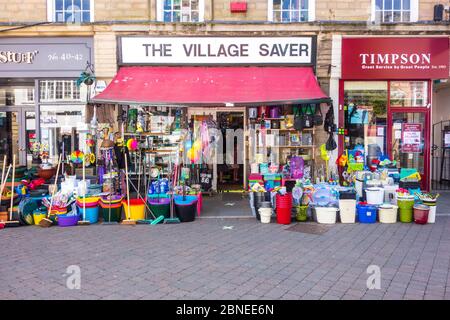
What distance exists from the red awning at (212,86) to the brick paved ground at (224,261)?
287 centimetres

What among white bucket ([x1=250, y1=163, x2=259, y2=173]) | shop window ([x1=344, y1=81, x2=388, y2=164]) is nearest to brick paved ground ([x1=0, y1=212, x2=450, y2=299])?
white bucket ([x1=250, y1=163, x2=259, y2=173])

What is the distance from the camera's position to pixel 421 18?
10711 millimetres

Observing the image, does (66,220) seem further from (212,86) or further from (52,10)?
(52,10)

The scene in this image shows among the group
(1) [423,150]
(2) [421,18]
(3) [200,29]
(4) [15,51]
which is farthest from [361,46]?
(4) [15,51]

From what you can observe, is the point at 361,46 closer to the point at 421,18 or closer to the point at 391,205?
the point at 421,18

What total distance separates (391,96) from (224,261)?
775 cm

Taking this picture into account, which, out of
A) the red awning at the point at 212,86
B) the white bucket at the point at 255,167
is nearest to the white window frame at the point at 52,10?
the red awning at the point at 212,86

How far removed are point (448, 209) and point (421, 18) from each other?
515cm

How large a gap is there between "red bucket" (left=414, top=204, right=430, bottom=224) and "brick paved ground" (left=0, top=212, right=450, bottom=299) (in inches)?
9.8

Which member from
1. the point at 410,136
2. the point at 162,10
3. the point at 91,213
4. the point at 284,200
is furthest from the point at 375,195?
the point at 162,10

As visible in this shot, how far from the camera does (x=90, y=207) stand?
7.88 m

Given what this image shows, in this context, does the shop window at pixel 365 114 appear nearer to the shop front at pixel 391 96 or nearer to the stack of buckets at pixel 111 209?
the shop front at pixel 391 96

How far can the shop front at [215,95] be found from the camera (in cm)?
976

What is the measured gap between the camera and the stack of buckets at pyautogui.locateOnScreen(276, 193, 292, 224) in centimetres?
779
